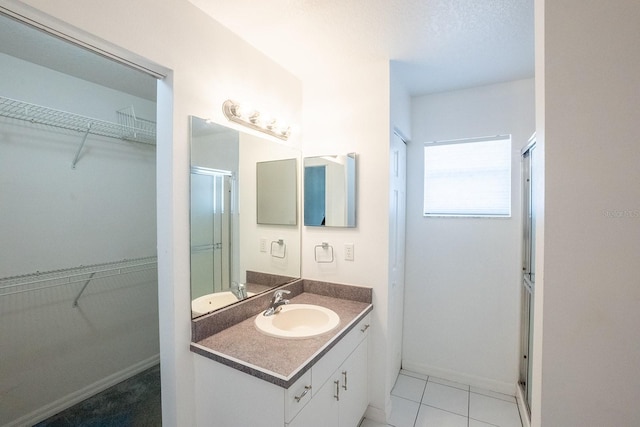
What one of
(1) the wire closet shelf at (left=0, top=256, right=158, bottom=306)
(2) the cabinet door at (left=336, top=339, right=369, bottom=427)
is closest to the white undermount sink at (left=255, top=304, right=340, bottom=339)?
(2) the cabinet door at (left=336, top=339, right=369, bottom=427)

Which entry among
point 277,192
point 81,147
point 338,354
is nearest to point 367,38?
point 277,192

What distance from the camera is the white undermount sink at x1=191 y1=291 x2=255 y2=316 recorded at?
1371 mm

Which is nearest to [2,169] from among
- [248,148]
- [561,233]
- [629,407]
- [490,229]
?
[248,148]

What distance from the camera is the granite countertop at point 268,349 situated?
1.11m

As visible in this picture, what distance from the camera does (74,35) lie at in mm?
966

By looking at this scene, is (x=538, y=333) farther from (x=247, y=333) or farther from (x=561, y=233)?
(x=247, y=333)

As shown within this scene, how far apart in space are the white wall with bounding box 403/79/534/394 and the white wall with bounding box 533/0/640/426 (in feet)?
4.78

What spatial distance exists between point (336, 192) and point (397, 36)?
1.03 m

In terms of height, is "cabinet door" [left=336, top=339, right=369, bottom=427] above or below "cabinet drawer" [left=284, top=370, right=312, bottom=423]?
below

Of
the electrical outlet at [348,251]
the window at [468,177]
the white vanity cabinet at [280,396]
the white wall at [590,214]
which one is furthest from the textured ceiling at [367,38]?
the white vanity cabinet at [280,396]

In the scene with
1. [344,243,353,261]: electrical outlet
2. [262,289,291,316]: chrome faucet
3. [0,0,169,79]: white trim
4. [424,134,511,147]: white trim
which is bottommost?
[262,289,291,316]: chrome faucet

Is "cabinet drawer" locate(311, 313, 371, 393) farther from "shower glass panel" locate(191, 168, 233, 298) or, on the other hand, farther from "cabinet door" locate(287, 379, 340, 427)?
"shower glass panel" locate(191, 168, 233, 298)

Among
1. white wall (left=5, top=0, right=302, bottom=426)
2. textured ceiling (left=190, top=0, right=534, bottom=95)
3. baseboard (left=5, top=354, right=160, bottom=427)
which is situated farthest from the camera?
baseboard (left=5, top=354, right=160, bottom=427)

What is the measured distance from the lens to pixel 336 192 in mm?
1992
